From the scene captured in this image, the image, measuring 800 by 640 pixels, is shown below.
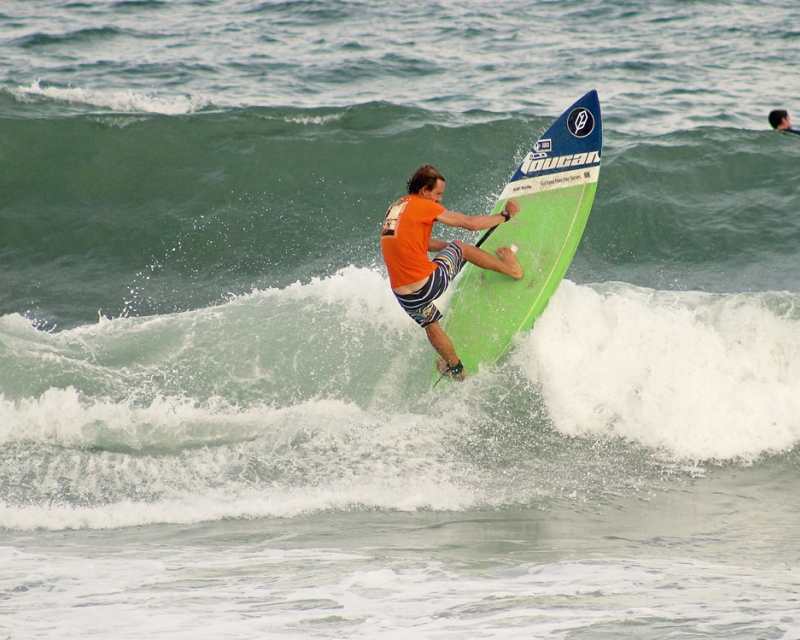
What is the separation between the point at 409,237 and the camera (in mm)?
5902

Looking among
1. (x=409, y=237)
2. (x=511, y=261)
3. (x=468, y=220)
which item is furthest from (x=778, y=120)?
(x=409, y=237)

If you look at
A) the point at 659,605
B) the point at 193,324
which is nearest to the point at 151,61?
the point at 193,324

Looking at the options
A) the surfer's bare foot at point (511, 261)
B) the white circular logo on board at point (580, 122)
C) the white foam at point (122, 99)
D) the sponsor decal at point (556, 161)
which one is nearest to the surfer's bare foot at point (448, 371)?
the surfer's bare foot at point (511, 261)

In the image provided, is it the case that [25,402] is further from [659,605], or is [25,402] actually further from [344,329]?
[659,605]

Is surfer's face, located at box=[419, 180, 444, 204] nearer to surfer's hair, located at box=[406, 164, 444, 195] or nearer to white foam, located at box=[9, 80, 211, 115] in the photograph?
surfer's hair, located at box=[406, 164, 444, 195]

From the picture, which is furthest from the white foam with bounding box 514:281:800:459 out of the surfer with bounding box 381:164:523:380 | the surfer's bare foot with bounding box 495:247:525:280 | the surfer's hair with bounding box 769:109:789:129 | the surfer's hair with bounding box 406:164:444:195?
the surfer's hair with bounding box 769:109:789:129

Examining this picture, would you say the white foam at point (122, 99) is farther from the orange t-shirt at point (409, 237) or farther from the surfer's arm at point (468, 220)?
the surfer's arm at point (468, 220)

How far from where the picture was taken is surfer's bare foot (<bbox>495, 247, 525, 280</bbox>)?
6719mm

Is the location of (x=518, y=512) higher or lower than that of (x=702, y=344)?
lower

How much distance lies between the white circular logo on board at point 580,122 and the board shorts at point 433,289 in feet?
5.26

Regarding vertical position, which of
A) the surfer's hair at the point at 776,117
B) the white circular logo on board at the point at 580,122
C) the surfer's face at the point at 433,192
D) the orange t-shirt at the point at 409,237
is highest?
the surfer's hair at the point at 776,117

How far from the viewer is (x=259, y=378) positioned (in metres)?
7.13

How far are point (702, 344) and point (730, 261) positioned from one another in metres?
3.06

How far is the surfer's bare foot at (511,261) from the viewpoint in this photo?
265 inches
